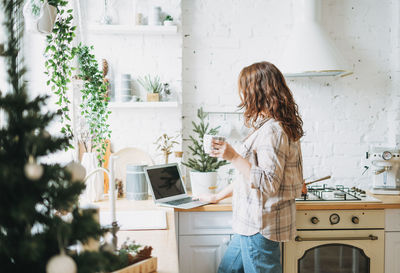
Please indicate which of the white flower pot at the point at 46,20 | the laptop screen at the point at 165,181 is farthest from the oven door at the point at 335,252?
the white flower pot at the point at 46,20

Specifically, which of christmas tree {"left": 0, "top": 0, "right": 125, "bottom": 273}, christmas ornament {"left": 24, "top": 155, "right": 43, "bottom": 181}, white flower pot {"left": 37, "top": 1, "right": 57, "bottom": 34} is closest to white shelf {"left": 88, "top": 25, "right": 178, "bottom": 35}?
white flower pot {"left": 37, "top": 1, "right": 57, "bottom": 34}

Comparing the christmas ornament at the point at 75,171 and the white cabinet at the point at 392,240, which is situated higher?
the christmas ornament at the point at 75,171

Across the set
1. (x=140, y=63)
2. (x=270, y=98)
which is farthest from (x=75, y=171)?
(x=140, y=63)

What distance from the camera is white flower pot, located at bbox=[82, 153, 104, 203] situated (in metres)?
2.49

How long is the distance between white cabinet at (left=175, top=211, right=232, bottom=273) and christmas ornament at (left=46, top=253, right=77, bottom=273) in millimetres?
1857

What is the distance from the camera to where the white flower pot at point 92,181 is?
98.0 inches

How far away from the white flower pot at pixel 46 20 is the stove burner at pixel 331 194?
5.85ft

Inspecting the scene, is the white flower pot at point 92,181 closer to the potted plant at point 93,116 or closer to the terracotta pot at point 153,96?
the potted plant at point 93,116

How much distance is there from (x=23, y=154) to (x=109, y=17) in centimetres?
230

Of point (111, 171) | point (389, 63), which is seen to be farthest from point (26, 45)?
point (389, 63)

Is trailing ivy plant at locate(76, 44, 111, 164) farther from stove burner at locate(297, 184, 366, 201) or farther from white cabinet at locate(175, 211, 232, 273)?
stove burner at locate(297, 184, 366, 201)

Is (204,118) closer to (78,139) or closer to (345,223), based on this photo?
(78,139)

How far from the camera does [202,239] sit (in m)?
2.48

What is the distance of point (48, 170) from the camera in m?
0.62
